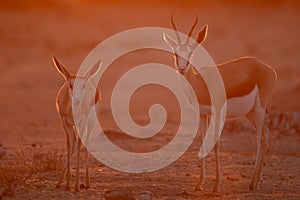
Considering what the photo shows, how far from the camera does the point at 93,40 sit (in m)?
36.7

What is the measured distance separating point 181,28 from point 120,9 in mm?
14414

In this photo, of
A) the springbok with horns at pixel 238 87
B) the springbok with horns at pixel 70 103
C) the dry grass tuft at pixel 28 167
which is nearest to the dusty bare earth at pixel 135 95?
the dry grass tuft at pixel 28 167

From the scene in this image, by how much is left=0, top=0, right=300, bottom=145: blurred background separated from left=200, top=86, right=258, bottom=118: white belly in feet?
4.58

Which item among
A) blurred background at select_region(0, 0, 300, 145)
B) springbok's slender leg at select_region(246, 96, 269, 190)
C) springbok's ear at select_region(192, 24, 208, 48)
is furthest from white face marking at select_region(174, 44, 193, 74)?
springbok's slender leg at select_region(246, 96, 269, 190)

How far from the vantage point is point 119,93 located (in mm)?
21734

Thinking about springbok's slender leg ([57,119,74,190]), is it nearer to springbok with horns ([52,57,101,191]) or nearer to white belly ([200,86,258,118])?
springbok with horns ([52,57,101,191])

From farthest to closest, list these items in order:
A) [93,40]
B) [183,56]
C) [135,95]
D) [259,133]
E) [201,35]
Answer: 1. [93,40]
2. [135,95]
3. [259,133]
4. [201,35]
5. [183,56]

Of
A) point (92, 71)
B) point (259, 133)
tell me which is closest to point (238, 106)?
point (259, 133)

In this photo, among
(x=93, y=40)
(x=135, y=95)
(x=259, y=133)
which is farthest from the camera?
(x=93, y=40)

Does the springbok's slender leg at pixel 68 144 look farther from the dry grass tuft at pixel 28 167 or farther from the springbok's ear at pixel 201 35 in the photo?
the springbok's ear at pixel 201 35

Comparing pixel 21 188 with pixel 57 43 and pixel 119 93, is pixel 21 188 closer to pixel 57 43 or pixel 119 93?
pixel 119 93

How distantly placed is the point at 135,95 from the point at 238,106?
12126mm

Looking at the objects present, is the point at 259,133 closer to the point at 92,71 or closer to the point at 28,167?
the point at 92,71

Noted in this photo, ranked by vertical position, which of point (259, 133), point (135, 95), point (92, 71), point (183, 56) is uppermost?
point (183, 56)
